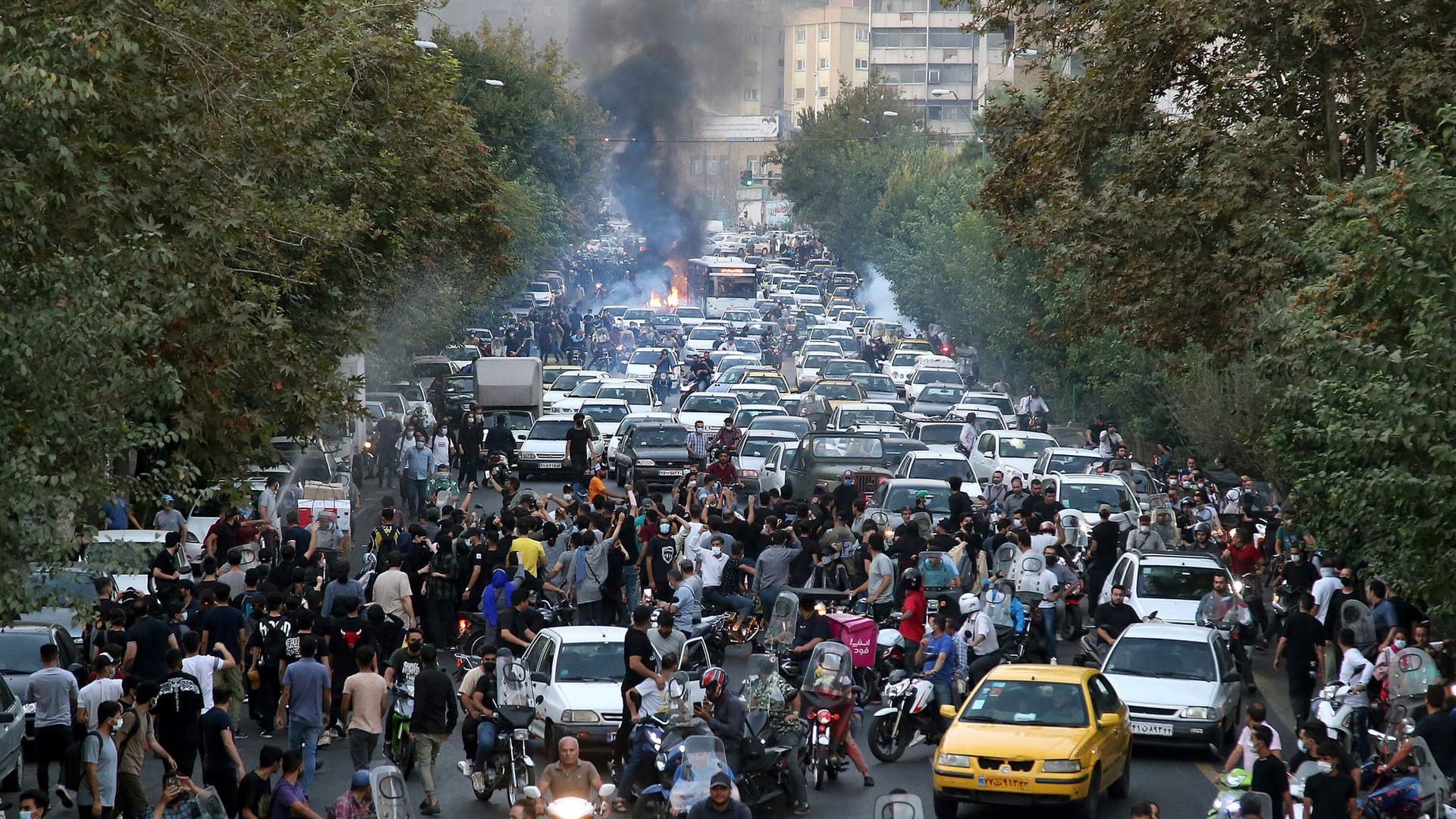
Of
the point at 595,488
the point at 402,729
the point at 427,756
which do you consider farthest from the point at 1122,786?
the point at 595,488

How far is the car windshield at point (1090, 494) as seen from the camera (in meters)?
27.0

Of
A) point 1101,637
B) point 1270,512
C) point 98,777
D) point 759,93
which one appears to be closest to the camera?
point 98,777

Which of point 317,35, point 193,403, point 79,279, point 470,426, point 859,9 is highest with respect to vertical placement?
point 859,9

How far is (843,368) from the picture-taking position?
51.0 meters

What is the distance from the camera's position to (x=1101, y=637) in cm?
1958

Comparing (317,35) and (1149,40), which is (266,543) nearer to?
(317,35)

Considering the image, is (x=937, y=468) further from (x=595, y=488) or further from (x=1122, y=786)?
(x=1122, y=786)

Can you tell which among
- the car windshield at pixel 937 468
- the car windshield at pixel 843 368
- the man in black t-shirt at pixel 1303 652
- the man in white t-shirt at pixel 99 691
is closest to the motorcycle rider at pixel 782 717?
the man in white t-shirt at pixel 99 691

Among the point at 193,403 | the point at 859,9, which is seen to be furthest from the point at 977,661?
the point at 859,9

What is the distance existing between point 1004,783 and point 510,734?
12.4 ft

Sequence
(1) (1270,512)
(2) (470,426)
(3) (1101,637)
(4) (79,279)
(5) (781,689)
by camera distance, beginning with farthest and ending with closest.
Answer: (2) (470,426), (1) (1270,512), (3) (1101,637), (5) (781,689), (4) (79,279)

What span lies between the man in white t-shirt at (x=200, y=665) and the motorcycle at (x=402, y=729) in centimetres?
143

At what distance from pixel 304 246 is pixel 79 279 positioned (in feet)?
39.5

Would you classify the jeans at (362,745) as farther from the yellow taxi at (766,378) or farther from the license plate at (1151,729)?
the yellow taxi at (766,378)
